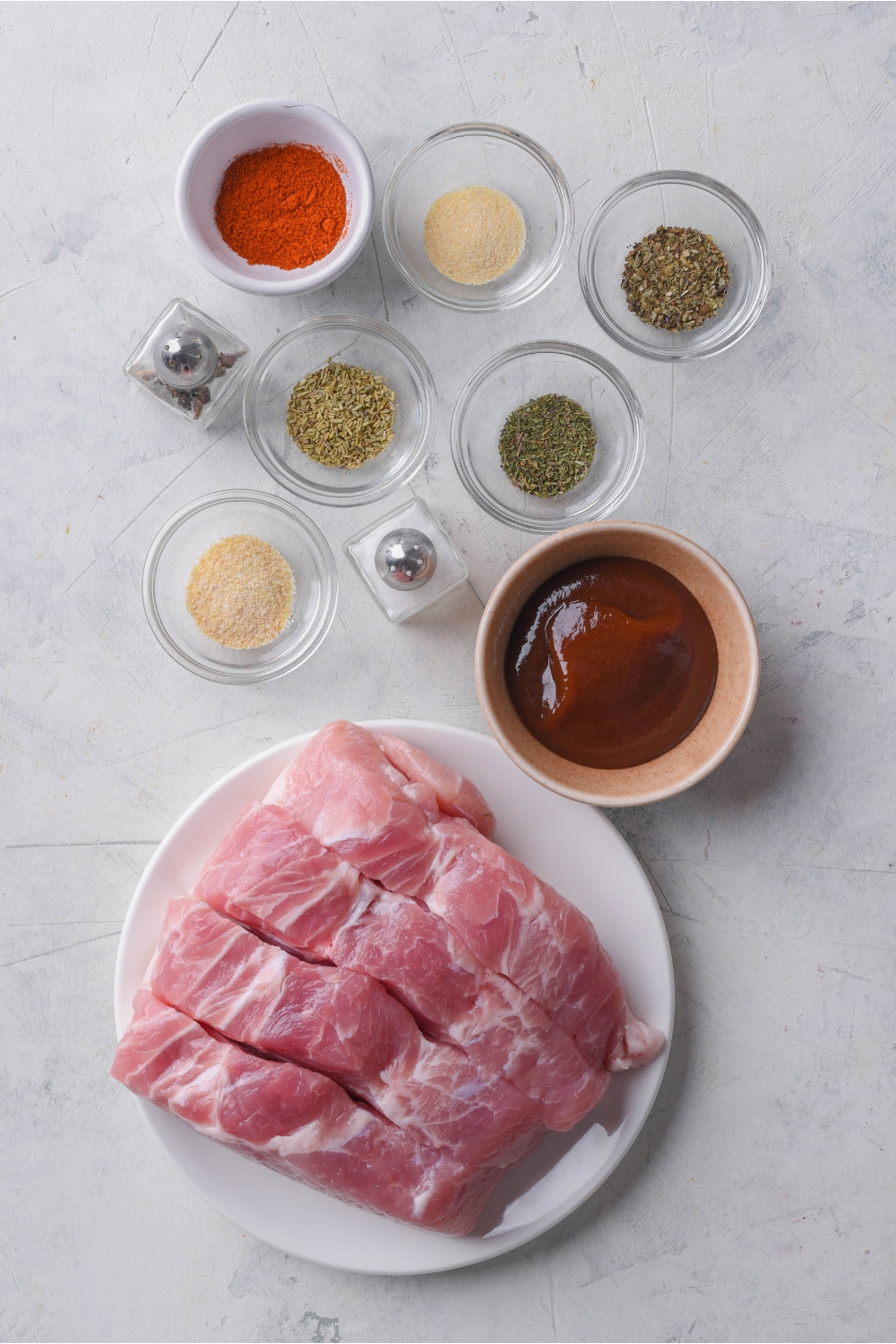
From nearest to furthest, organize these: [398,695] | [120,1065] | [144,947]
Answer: [120,1065] < [144,947] < [398,695]

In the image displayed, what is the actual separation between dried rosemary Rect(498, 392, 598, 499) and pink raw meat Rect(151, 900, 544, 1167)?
45.8 inches

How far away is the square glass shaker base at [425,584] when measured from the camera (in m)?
1.93

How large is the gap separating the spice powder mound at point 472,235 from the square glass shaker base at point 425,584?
1.84ft

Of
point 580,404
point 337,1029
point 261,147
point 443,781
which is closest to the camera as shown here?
point 337,1029

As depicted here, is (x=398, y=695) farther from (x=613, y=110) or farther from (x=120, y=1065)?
(x=613, y=110)

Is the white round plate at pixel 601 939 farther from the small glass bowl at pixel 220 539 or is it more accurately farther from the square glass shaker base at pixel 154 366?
the square glass shaker base at pixel 154 366

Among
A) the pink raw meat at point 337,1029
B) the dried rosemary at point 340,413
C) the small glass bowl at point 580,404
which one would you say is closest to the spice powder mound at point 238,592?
the dried rosemary at point 340,413

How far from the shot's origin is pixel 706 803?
2.03 metres

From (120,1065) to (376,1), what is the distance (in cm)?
240

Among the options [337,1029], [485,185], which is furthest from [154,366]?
[337,1029]

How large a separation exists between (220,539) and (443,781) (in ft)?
2.57

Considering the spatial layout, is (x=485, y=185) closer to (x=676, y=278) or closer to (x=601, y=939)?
(x=676, y=278)

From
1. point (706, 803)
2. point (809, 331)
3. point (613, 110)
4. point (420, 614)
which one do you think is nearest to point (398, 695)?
point (420, 614)

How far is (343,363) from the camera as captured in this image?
6.58ft
